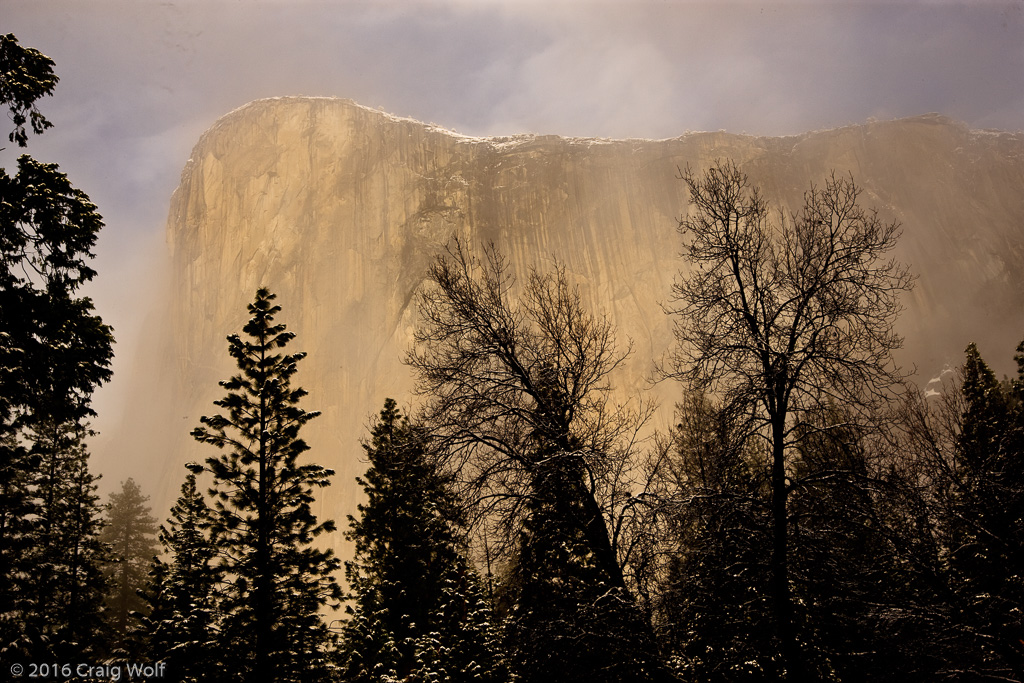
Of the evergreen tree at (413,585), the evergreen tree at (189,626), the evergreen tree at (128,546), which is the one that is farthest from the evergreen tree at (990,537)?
the evergreen tree at (128,546)

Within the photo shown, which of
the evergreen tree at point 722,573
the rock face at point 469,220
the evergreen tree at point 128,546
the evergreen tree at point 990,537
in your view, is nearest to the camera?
the evergreen tree at point 722,573

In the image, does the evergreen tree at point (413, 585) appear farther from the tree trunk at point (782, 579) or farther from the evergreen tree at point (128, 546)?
the evergreen tree at point (128, 546)

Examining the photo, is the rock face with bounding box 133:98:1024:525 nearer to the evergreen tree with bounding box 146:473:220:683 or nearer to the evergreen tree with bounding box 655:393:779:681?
the evergreen tree with bounding box 146:473:220:683

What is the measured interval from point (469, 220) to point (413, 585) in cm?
4204

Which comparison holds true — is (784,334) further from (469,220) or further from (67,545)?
(469,220)

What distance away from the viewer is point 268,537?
15328mm

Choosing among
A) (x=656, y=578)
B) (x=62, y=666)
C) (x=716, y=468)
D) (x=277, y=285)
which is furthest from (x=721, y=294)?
(x=277, y=285)

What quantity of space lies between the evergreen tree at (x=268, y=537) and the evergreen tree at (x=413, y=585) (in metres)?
1.33

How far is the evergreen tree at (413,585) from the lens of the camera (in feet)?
29.3

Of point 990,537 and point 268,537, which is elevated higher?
point 268,537

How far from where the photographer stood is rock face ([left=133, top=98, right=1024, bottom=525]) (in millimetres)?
52781

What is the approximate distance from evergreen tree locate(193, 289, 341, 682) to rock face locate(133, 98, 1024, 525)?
112 ft

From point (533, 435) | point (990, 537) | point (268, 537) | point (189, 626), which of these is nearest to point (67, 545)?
point (268, 537)

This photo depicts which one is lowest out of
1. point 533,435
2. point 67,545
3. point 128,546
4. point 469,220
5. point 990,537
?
point 990,537
